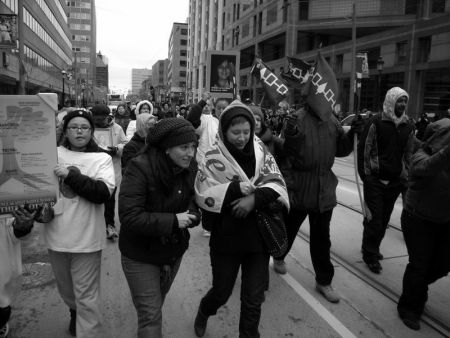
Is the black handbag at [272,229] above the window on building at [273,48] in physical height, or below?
below

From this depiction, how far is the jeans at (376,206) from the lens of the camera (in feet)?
15.6

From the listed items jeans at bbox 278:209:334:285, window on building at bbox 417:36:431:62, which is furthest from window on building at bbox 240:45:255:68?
jeans at bbox 278:209:334:285

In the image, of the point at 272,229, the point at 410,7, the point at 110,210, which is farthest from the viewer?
the point at 410,7

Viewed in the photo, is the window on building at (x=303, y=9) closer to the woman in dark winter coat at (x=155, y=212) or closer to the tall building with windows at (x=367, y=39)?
the tall building with windows at (x=367, y=39)

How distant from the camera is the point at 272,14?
49.9m

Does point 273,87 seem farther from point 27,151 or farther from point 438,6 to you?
point 438,6

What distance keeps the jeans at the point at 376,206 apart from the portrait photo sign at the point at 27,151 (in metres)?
3.47

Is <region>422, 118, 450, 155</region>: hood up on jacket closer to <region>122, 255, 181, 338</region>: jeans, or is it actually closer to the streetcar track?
the streetcar track

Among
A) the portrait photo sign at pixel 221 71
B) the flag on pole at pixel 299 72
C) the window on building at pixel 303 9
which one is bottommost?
the flag on pole at pixel 299 72

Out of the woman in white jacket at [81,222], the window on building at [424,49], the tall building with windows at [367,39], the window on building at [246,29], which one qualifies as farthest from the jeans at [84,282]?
the window on building at [246,29]

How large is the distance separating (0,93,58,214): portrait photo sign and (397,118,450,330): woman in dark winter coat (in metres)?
2.80

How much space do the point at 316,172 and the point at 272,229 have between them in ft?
4.11

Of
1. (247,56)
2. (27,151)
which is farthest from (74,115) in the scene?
(247,56)

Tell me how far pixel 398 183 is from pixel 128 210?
11.1 ft
